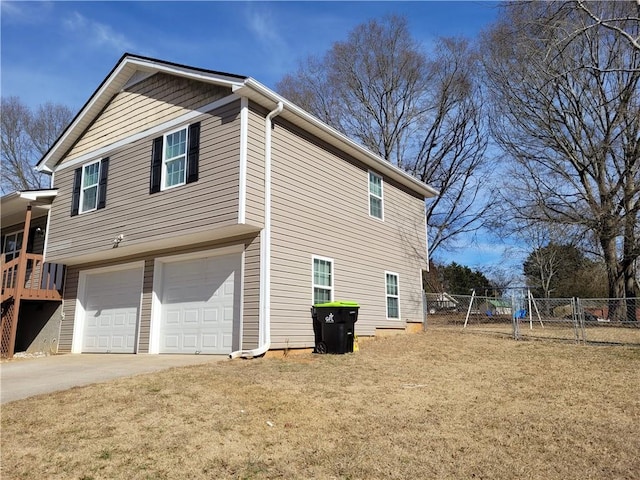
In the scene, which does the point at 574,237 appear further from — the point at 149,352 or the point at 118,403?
the point at 118,403

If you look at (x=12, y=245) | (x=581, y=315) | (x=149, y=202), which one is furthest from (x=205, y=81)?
(x=12, y=245)

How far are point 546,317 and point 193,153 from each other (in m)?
11.1

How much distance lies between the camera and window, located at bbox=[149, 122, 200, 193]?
10.2m

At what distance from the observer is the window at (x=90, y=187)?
12.2m

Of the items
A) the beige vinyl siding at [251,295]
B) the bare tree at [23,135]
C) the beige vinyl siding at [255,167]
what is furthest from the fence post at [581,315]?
the bare tree at [23,135]

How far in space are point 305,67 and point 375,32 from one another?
13.6ft

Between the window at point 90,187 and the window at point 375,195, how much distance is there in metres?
7.04

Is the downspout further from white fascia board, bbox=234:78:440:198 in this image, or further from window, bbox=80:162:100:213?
window, bbox=80:162:100:213

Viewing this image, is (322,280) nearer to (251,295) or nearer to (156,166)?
(251,295)

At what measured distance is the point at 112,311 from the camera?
12.2 meters

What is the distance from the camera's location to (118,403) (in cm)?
555

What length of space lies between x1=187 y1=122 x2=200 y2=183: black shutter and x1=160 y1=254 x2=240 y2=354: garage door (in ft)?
5.97

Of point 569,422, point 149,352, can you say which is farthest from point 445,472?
point 149,352

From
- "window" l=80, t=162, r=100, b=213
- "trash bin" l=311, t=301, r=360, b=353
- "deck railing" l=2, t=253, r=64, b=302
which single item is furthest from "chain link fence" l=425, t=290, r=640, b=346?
"deck railing" l=2, t=253, r=64, b=302
